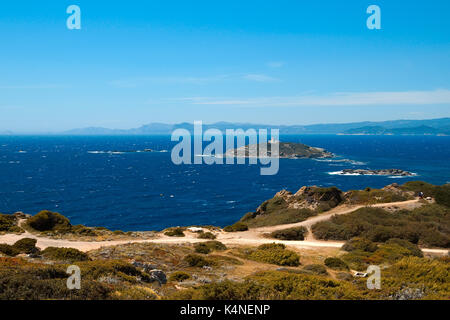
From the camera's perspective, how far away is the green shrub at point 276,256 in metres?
25.2

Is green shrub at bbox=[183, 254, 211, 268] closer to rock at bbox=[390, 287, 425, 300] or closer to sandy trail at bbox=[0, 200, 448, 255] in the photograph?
sandy trail at bbox=[0, 200, 448, 255]

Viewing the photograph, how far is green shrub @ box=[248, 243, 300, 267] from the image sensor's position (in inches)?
991

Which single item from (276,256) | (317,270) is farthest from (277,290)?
(276,256)

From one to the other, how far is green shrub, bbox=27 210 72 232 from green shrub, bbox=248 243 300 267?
2215cm

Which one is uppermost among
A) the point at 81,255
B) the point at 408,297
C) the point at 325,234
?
the point at 408,297

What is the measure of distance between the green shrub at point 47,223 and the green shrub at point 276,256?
2215 cm

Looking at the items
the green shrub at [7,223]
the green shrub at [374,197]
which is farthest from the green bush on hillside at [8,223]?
the green shrub at [374,197]

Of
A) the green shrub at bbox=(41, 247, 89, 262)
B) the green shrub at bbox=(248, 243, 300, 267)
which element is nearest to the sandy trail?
the green shrub at bbox=(41, 247, 89, 262)

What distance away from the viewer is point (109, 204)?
81.3 m

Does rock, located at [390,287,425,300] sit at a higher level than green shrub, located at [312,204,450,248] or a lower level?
higher

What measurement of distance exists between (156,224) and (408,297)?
57193 mm
